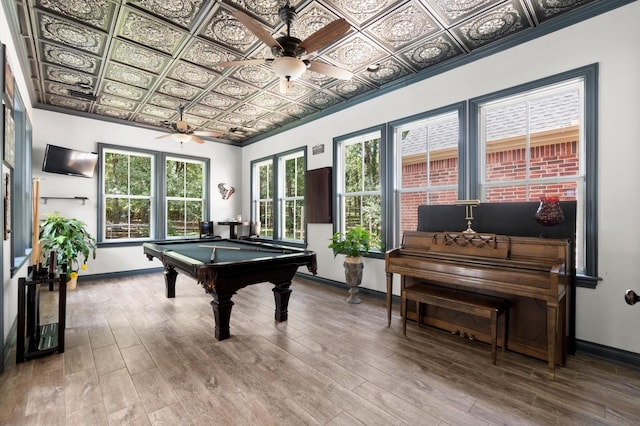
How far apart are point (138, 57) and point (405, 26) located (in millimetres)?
3098

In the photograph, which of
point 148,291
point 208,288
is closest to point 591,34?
point 208,288

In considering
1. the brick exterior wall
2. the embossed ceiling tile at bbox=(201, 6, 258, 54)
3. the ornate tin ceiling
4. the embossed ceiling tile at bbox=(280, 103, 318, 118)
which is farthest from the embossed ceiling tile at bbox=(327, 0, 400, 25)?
the embossed ceiling tile at bbox=(280, 103, 318, 118)

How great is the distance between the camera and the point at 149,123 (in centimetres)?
600

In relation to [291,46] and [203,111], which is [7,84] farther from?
[203,111]

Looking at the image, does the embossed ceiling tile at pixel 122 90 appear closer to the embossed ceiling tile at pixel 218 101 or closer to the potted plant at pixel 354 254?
the embossed ceiling tile at pixel 218 101

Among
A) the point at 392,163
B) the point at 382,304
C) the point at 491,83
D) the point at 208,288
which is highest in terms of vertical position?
the point at 491,83

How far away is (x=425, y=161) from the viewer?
13.0 feet

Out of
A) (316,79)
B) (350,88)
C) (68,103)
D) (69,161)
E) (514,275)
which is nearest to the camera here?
(514,275)

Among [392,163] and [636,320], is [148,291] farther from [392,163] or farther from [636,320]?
[636,320]

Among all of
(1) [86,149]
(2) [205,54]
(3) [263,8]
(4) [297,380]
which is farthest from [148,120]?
(4) [297,380]

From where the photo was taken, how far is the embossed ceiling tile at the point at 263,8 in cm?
259

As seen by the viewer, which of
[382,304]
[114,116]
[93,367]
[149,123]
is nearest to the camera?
[93,367]

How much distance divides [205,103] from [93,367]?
13.2 ft

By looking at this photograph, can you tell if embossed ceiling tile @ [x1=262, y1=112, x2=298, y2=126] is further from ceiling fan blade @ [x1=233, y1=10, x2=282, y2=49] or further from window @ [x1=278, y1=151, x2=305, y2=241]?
ceiling fan blade @ [x1=233, y1=10, x2=282, y2=49]
